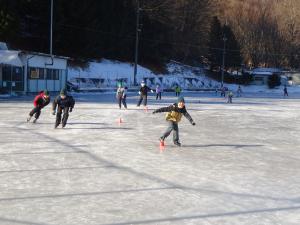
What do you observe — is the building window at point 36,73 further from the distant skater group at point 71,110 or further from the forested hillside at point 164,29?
the distant skater group at point 71,110

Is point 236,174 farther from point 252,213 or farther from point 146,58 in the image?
point 146,58

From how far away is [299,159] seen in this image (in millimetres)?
10586

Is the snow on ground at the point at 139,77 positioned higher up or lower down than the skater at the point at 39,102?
higher up

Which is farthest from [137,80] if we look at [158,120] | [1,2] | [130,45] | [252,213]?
[252,213]

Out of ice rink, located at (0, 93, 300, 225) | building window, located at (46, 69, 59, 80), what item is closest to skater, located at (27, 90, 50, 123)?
ice rink, located at (0, 93, 300, 225)

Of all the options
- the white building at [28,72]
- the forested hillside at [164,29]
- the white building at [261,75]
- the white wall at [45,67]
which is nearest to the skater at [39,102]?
the white building at [28,72]

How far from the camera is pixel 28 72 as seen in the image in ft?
114

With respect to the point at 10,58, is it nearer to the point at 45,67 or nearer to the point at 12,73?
the point at 12,73

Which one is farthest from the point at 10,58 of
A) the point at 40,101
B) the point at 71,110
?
the point at 71,110

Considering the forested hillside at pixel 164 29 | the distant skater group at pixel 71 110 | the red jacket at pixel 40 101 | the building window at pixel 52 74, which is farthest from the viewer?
the forested hillside at pixel 164 29

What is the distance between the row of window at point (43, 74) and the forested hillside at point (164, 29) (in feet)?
17.5

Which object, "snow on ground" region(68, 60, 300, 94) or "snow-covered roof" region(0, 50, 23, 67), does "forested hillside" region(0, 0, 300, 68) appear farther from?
"snow-covered roof" region(0, 50, 23, 67)

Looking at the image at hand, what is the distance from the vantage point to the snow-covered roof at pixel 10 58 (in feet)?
105

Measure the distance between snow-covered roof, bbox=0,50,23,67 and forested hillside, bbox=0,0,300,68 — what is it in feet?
25.2
